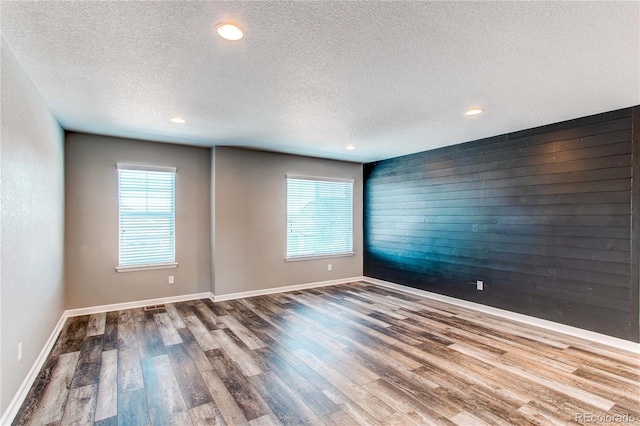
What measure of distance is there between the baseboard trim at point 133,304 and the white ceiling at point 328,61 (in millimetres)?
2482

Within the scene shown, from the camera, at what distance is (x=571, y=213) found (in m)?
3.59

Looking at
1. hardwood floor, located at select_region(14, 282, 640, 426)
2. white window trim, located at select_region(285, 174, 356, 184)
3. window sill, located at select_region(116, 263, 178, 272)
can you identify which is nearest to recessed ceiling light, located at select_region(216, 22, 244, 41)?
hardwood floor, located at select_region(14, 282, 640, 426)

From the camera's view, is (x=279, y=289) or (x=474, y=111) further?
(x=279, y=289)

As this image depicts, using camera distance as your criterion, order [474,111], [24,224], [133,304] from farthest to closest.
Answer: [133,304] < [474,111] < [24,224]

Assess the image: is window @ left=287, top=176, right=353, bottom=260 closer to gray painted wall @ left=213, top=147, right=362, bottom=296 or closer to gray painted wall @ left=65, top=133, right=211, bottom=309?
gray painted wall @ left=213, top=147, right=362, bottom=296

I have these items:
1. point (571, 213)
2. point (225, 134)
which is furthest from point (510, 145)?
point (225, 134)

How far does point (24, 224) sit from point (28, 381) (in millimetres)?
1236

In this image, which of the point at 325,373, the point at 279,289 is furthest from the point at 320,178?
the point at 325,373

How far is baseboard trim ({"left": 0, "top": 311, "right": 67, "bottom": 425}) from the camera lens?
6.65ft

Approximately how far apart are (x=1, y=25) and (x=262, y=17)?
1.57 metres

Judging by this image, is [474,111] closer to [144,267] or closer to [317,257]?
[317,257]

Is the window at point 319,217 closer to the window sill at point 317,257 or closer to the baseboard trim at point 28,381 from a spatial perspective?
the window sill at point 317,257

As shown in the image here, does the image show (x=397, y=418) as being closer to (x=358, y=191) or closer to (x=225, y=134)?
(x=225, y=134)

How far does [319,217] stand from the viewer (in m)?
6.13
